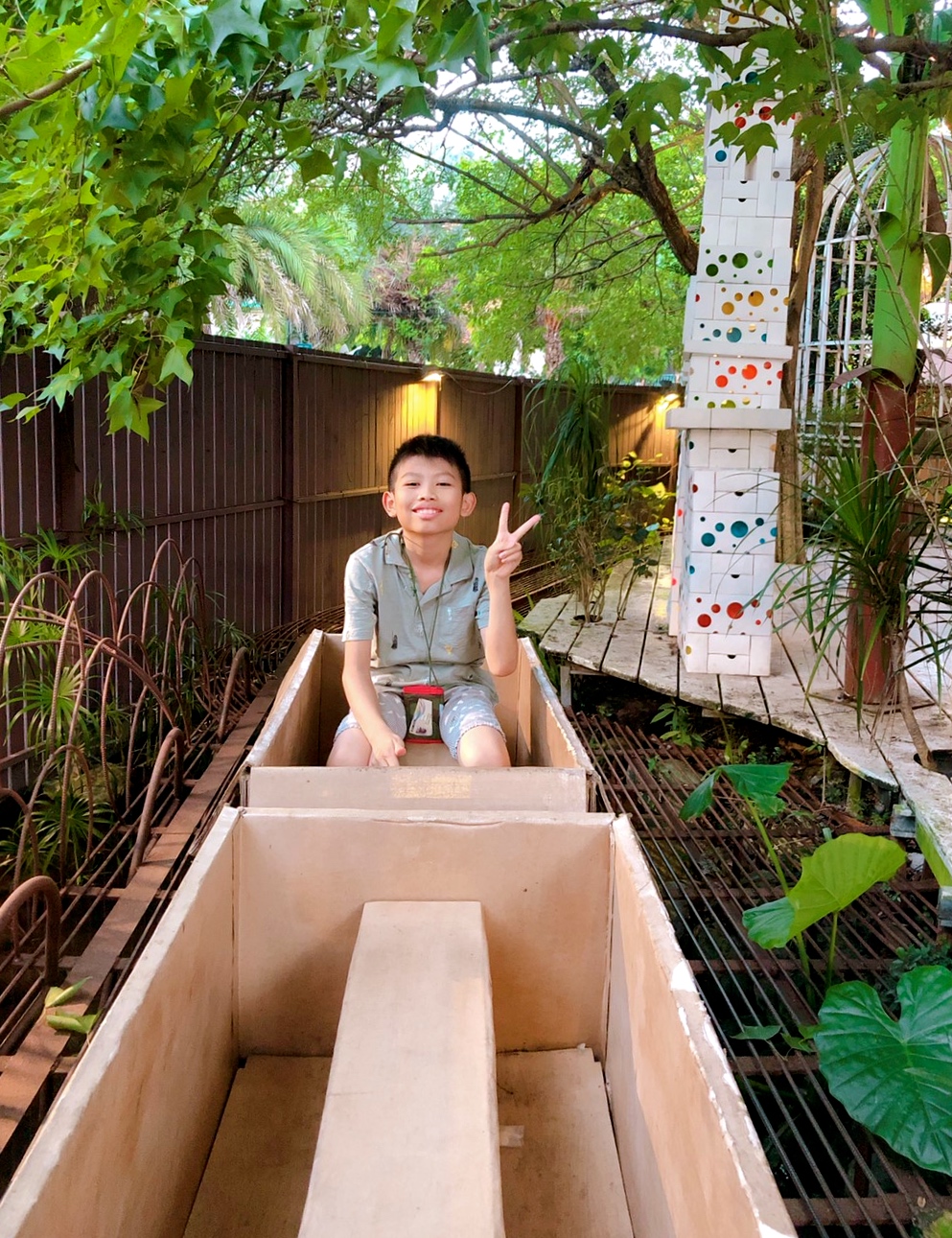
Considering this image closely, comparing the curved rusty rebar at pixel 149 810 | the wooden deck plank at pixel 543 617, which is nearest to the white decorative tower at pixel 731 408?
the wooden deck plank at pixel 543 617

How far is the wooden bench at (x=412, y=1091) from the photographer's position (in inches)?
38.8

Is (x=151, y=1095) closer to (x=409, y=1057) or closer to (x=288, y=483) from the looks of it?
(x=409, y=1057)

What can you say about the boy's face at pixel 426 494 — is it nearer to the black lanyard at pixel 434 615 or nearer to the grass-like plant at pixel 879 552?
the black lanyard at pixel 434 615

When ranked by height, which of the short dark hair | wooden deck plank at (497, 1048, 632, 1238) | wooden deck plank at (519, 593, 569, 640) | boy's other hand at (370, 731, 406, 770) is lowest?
wooden deck plank at (497, 1048, 632, 1238)

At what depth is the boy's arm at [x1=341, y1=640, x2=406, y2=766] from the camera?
2.13 m

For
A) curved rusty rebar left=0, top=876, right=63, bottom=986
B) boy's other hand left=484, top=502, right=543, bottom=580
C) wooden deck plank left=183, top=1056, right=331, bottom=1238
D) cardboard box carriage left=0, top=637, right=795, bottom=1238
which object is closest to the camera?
cardboard box carriage left=0, top=637, right=795, bottom=1238

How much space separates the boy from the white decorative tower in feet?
6.40

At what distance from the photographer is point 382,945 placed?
1416 mm

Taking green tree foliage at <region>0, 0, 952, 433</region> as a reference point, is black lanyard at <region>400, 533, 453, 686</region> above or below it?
below

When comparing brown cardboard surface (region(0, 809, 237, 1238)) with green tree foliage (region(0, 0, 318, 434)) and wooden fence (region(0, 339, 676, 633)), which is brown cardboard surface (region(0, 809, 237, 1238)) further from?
wooden fence (region(0, 339, 676, 633))

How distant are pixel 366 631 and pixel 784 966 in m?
1.26

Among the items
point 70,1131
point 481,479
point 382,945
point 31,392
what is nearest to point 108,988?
point 382,945

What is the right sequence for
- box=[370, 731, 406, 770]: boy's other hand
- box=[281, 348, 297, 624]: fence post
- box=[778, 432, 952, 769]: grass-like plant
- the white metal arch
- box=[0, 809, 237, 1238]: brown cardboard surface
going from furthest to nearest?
the white metal arch → box=[281, 348, 297, 624]: fence post → box=[778, 432, 952, 769]: grass-like plant → box=[370, 731, 406, 770]: boy's other hand → box=[0, 809, 237, 1238]: brown cardboard surface

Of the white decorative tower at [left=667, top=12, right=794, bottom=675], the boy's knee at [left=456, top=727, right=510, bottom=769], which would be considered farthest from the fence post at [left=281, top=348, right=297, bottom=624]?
the boy's knee at [left=456, top=727, right=510, bottom=769]
